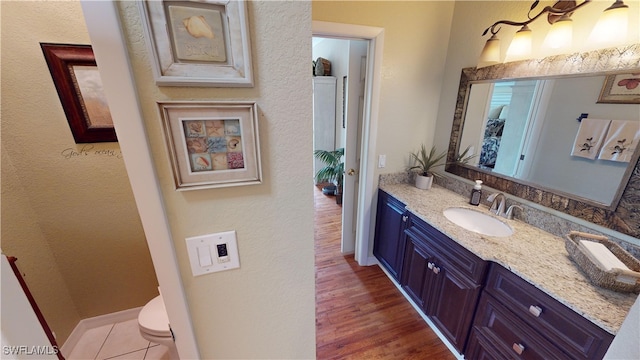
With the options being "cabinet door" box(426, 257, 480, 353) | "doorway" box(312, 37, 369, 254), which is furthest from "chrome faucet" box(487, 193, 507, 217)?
"doorway" box(312, 37, 369, 254)

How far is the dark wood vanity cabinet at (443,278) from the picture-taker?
4.33 ft

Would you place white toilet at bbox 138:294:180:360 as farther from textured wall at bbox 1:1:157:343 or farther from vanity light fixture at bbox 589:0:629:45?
vanity light fixture at bbox 589:0:629:45

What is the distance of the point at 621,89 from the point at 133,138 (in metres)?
1.91

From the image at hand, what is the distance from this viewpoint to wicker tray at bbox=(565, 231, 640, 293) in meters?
0.88

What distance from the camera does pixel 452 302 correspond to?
146 cm

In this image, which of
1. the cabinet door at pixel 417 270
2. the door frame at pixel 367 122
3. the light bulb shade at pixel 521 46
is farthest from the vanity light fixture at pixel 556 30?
the cabinet door at pixel 417 270

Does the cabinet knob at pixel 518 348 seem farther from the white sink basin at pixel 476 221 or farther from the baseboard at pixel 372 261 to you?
the baseboard at pixel 372 261

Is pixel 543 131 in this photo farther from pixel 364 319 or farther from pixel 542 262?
pixel 364 319

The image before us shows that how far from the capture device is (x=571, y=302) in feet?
2.91

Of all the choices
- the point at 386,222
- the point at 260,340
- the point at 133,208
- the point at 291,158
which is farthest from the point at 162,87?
the point at 386,222

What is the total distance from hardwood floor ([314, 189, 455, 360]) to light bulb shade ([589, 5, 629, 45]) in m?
1.93

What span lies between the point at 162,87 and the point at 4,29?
1.47 metres

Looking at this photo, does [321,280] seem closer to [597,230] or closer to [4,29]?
[597,230]

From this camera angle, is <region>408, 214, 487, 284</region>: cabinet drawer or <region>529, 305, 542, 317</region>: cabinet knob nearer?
<region>529, 305, 542, 317</region>: cabinet knob
